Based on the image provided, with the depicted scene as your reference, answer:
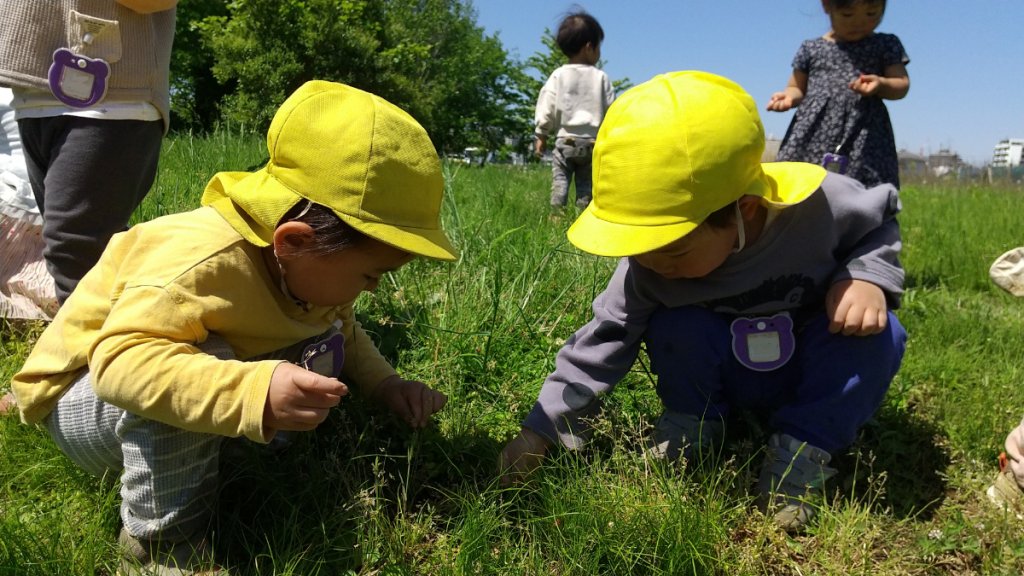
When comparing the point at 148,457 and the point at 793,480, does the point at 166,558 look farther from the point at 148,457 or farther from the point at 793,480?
the point at 793,480

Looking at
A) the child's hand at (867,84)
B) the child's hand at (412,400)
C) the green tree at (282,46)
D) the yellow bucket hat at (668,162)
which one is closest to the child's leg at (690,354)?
the yellow bucket hat at (668,162)

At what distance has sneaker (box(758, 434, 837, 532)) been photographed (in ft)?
5.53

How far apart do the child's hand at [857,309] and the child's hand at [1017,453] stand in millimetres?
451

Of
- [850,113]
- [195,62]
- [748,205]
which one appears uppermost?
[850,113]

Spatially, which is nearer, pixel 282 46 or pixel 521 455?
pixel 521 455

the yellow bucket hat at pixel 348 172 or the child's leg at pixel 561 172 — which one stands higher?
the yellow bucket hat at pixel 348 172

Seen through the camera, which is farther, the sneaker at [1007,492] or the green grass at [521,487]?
the sneaker at [1007,492]

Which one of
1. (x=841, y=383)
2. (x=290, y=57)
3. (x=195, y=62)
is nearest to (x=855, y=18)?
(x=841, y=383)

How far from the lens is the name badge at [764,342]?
184 centimetres

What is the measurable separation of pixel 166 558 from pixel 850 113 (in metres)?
3.23

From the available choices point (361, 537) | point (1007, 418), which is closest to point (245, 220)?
point (361, 537)

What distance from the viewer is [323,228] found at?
1395 millimetres

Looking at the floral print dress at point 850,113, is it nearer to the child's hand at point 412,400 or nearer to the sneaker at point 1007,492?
the sneaker at point 1007,492

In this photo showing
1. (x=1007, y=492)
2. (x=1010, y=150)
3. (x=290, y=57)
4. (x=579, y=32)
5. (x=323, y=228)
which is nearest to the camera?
(x=323, y=228)
